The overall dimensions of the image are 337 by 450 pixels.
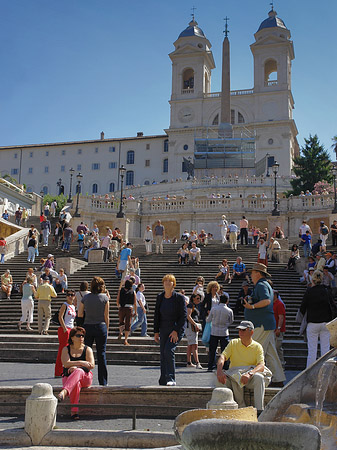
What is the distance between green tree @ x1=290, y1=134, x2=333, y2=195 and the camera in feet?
173

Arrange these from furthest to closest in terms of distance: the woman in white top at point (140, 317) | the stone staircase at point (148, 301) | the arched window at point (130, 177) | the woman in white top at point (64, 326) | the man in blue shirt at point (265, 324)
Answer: the arched window at point (130, 177)
the woman in white top at point (140, 317)
the stone staircase at point (148, 301)
the woman in white top at point (64, 326)
the man in blue shirt at point (265, 324)

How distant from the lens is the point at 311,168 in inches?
2104

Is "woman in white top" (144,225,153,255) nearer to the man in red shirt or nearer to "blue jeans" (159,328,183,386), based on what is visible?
the man in red shirt

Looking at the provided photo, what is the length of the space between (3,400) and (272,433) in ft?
14.9

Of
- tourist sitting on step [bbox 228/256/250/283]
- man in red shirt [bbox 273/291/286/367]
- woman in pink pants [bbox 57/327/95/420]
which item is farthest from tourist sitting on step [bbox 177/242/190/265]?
woman in pink pants [bbox 57/327/95/420]

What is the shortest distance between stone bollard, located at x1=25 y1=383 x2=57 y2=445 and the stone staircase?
6.37 m

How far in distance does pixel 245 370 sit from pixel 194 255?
15.0 m

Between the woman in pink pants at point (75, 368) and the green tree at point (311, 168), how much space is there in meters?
45.6

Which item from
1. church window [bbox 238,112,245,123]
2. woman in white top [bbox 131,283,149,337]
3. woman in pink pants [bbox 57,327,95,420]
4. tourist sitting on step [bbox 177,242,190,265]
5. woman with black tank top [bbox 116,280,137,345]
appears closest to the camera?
woman in pink pants [bbox 57,327,95,420]

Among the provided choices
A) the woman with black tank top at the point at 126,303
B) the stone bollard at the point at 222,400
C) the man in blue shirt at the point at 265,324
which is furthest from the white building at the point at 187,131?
the stone bollard at the point at 222,400

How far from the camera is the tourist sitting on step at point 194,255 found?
71.3ft

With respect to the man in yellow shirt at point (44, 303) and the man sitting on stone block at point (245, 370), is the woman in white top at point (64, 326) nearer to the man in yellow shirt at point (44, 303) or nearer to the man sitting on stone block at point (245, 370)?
the man in yellow shirt at point (44, 303)

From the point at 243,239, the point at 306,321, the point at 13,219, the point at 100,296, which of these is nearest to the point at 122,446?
the point at 100,296

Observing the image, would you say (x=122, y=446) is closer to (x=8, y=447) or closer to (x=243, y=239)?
(x=8, y=447)
